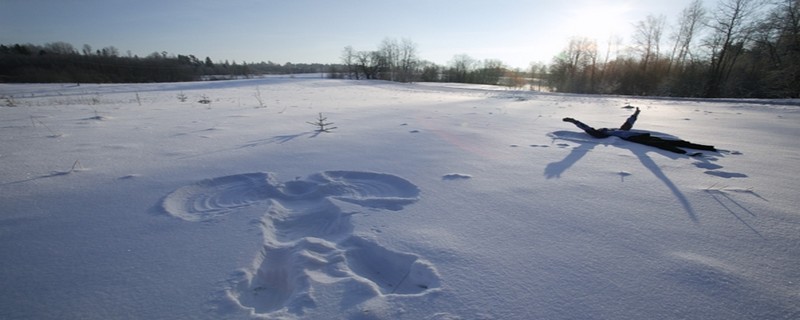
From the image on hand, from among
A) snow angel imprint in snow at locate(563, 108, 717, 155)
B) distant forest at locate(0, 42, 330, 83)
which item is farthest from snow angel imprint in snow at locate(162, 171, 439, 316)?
distant forest at locate(0, 42, 330, 83)

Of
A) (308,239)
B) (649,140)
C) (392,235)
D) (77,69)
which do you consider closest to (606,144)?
(649,140)

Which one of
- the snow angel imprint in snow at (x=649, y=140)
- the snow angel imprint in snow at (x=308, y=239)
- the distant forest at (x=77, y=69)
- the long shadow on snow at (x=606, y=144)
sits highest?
the distant forest at (x=77, y=69)

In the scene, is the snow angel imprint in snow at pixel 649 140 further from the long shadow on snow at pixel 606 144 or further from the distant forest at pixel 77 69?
the distant forest at pixel 77 69

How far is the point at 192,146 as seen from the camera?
385 centimetres

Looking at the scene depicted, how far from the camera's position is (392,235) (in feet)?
5.85

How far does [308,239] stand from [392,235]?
0.48 m

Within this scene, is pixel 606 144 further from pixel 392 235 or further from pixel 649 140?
pixel 392 235

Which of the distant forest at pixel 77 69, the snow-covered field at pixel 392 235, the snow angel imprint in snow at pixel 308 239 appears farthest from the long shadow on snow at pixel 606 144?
the distant forest at pixel 77 69

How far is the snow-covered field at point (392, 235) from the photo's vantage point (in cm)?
127

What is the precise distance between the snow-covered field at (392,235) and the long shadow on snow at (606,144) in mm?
43

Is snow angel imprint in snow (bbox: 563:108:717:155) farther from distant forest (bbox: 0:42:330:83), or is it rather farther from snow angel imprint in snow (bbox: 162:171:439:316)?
distant forest (bbox: 0:42:330:83)

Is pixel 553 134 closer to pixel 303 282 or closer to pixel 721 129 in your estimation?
pixel 721 129

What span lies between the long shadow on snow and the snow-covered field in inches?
1.7

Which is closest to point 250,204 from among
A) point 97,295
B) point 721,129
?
point 97,295
